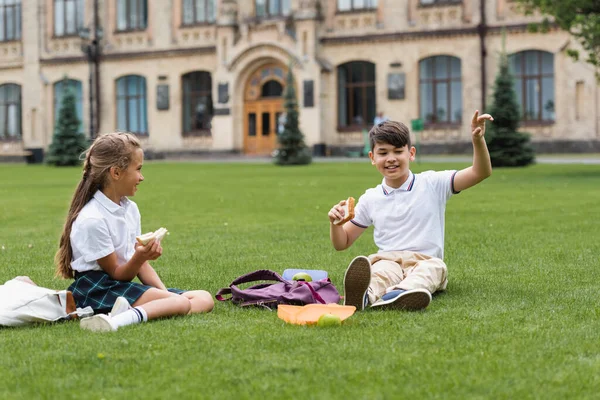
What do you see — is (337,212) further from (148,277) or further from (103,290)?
(103,290)

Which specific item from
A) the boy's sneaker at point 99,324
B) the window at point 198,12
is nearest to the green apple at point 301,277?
the boy's sneaker at point 99,324

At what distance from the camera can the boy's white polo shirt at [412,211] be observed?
22.5 feet

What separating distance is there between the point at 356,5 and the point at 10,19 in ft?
61.0

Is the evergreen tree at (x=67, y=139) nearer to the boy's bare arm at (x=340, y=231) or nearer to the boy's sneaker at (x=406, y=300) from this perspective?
the boy's bare arm at (x=340, y=231)

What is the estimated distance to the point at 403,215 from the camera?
6867 millimetres

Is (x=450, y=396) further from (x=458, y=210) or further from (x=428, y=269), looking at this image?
(x=458, y=210)

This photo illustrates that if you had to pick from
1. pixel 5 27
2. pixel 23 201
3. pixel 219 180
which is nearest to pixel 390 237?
pixel 23 201

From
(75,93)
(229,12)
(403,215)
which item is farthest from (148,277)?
(75,93)

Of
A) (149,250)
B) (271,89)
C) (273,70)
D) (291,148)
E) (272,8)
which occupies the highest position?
(272,8)

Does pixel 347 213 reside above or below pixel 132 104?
below

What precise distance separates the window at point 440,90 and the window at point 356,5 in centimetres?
323

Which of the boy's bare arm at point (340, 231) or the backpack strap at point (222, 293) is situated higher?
the boy's bare arm at point (340, 231)

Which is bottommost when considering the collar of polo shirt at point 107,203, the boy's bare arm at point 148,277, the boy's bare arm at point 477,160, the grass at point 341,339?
the grass at point 341,339

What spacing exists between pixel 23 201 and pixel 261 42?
2569 centimetres
